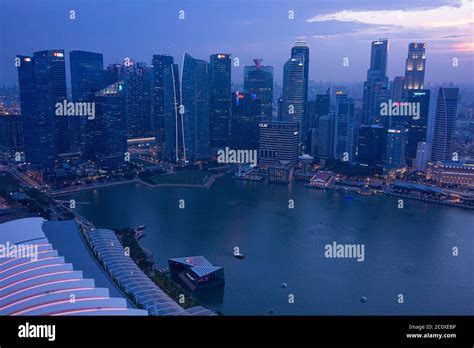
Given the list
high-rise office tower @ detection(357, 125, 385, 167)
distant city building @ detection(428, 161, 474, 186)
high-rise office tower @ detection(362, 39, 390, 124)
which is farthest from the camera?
high-rise office tower @ detection(362, 39, 390, 124)

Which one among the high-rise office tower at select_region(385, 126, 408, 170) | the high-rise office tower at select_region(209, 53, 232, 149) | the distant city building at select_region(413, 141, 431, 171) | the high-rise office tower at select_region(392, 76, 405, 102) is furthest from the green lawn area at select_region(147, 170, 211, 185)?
the high-rise office tower at select_region(392, 76, 405, 102)

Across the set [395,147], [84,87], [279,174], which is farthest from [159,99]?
[395,147]

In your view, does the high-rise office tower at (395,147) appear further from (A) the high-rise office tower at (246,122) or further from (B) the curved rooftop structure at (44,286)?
(B) the curved rooftop structure at (44,286)

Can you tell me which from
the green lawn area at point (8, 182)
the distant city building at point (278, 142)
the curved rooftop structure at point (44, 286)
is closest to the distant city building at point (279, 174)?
the distant city building at point (278, 142)

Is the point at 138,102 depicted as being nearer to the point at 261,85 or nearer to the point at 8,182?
the point at 261,85

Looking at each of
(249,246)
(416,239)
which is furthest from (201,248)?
(416,239)

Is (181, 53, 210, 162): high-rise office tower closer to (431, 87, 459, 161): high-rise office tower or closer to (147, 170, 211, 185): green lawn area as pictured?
(147, 170, 211, 185): green lawn area

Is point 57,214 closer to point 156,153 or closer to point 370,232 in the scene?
point 370,232
